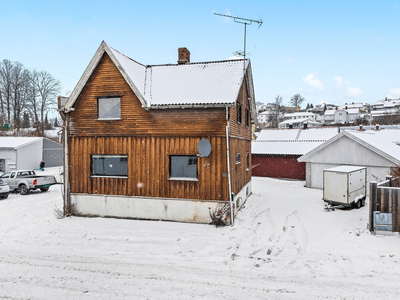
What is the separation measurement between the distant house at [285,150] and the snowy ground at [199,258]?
540 inches

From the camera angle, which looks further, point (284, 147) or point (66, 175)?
point (284, 147)

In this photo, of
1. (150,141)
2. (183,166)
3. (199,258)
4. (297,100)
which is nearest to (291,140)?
(183,166)

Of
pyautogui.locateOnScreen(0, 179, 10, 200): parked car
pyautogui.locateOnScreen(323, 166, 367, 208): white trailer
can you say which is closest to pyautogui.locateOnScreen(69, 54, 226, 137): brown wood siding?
pyautogui.locateOnScreen(323, 166, 367, 208): white trailer

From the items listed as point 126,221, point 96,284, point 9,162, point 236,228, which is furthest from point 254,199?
point 9,162

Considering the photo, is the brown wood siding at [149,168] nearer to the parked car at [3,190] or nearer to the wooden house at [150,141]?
the wooden house at [150,141]

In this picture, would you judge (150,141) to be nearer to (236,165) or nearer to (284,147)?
(236,165)

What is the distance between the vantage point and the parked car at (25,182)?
1991cm

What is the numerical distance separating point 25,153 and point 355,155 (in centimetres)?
3453

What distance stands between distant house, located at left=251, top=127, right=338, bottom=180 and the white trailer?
11875 mm

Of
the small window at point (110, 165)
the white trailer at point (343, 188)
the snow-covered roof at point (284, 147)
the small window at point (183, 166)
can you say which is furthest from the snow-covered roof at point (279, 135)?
the small window at point (110, 165)

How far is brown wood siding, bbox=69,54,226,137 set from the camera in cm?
1218

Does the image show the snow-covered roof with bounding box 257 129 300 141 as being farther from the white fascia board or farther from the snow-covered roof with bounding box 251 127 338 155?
the white fascia board

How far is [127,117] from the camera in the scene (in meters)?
13.0

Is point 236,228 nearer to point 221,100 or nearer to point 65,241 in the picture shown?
point 221,100
